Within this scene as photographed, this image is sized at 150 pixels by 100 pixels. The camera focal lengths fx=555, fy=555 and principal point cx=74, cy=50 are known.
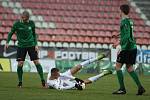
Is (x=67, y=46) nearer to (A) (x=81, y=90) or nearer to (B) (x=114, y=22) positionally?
(B) (x=114, y=22)

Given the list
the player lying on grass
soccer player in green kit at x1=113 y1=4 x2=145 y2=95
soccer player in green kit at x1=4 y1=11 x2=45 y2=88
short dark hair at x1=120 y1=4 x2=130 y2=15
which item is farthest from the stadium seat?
short dark hair at x1=120 y1=4 x2=130 y2=15

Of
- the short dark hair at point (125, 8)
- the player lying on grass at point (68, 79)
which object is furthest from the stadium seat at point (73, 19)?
the short dark hair at point (125, 8)

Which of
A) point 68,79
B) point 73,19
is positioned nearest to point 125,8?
point 68,79

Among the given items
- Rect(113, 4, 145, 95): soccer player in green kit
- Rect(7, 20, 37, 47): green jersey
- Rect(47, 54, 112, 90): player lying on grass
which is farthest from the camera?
Rect(7, 20, 37, 47): green jersey

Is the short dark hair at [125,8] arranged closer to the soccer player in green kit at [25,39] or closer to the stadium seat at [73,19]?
the soccer player in green kit at [25,39]

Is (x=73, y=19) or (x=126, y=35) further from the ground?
(x=126, y=35)

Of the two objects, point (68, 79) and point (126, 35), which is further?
point (68, 79)

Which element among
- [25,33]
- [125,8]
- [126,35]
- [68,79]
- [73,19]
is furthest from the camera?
[73,19]

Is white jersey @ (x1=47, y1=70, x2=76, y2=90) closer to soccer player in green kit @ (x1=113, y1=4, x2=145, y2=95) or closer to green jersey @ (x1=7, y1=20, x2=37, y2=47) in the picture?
green jersey @ (x1=7, y1=20, x2=37, y2=47)

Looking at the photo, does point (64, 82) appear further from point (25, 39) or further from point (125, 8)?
point (125, 8)

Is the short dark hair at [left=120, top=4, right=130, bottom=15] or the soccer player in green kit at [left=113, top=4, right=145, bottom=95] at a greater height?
the short dark hair at [left=120, top=4, right=130, bottom=15]

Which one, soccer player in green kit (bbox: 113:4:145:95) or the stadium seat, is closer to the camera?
soccer player in green kit (bbox: 113:4:145:95)

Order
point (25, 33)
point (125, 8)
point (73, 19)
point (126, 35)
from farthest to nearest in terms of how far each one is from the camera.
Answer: point (73, 19)
point (25, 33)
point (126, 35)
point (125, 8)

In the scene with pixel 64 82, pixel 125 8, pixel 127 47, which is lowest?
pixel 64 82
